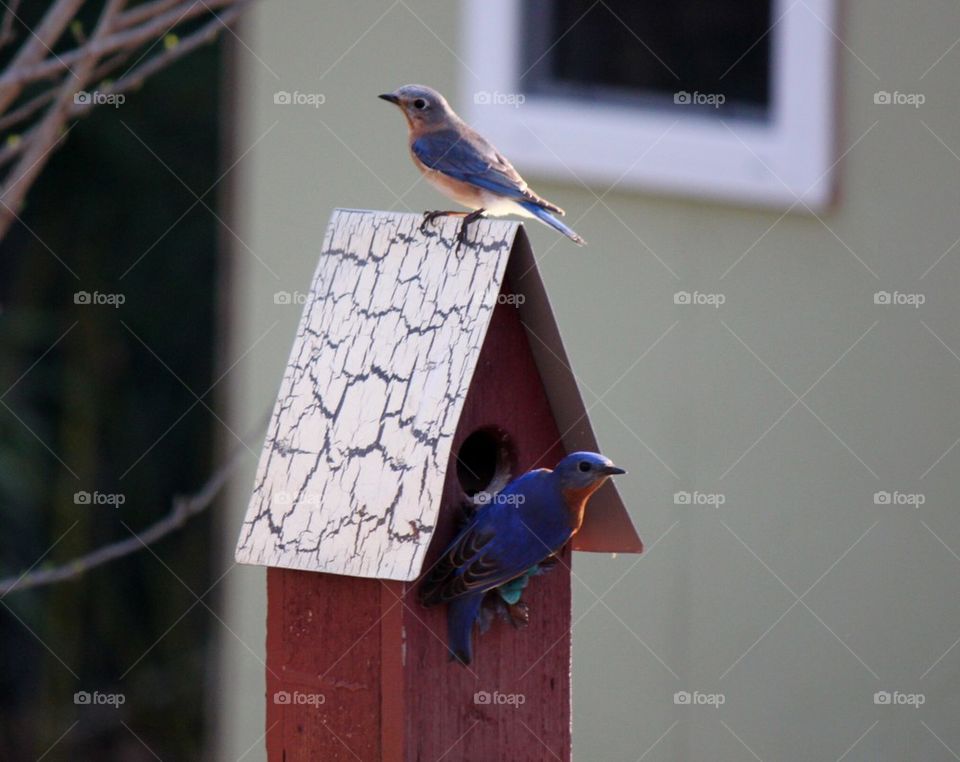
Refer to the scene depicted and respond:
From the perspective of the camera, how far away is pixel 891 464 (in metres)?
5.52

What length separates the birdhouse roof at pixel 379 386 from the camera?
2.56 meters

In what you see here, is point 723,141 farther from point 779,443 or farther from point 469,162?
point 469,162

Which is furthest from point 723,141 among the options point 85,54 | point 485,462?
point 85,54

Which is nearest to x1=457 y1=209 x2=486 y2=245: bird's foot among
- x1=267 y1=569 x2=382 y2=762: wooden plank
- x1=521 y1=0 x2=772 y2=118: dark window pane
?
x1=267 y1=569 x2=382 y2=762: wooden plank

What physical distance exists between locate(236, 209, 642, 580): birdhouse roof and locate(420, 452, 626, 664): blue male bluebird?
117mm

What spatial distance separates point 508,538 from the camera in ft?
8.45

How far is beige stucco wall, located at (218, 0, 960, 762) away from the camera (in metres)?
5.46

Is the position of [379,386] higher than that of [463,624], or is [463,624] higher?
[379,386]

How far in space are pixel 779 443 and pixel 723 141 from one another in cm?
118

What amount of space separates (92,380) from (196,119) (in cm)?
133

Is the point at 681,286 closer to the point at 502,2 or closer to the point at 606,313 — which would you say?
the point at 606,313

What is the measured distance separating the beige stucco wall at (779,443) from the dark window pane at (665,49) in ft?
1.23

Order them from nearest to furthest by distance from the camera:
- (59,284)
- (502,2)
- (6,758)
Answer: (502,2) → (6,758) → (59,284)

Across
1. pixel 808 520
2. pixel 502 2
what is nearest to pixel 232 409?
pixel 502 2
